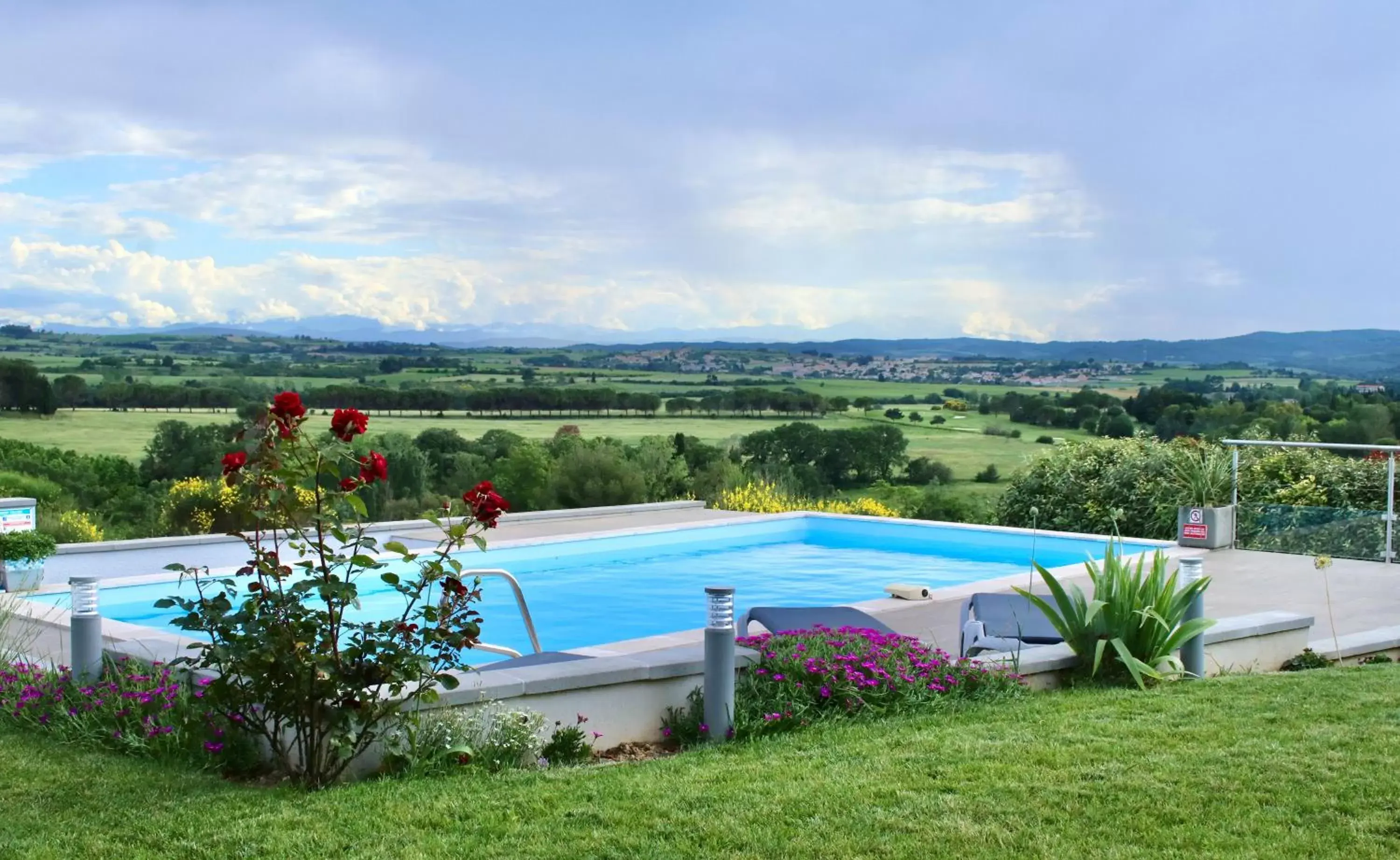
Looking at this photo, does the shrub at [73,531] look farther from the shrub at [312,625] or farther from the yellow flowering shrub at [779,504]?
the shrub at [312,625]

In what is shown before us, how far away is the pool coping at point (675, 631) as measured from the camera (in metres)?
6.88

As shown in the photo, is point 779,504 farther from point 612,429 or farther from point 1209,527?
point 612,429

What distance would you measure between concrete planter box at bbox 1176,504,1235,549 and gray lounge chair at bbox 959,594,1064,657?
543 centimetres

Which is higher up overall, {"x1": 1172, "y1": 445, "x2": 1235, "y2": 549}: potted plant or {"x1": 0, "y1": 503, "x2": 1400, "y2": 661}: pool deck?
{"x1": 1172, "y1": 445, "x2": 1235, "y2": 549}: potted plant

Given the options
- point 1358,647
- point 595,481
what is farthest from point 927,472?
point 1358,647

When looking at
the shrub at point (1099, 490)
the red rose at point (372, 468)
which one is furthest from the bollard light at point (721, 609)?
the shrub at point (1099, 490)

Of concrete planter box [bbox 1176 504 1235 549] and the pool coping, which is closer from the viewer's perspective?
the pool coping

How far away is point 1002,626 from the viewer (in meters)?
6.69

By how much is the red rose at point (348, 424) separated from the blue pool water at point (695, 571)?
228 inches

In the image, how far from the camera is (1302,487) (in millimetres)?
12266

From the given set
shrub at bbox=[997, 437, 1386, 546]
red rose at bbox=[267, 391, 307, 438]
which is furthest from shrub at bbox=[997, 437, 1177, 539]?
red rose at bbox=[267, 391, 307, 438]

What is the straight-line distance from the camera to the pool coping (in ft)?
22.6

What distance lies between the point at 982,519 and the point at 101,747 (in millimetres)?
12483

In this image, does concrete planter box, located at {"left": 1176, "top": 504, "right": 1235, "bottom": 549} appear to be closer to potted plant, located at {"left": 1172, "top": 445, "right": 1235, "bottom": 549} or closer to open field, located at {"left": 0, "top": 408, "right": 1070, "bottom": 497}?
potted plant, located at {"left": 1172, "top": 445, "right": 1235, "bottom": 549}
